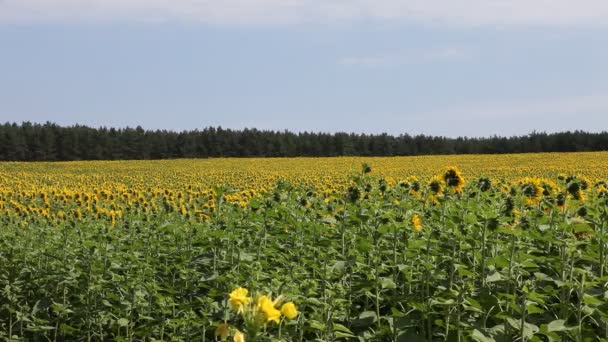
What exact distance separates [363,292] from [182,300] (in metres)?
2.14

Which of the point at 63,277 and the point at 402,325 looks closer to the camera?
the point at 402,325

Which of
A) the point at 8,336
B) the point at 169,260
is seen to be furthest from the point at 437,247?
the point at 8,336

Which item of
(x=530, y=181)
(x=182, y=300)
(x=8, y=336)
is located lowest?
(x=8, y=336)

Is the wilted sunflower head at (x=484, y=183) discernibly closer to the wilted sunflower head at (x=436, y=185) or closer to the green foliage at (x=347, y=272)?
the green foliage at (x=347, y=272)

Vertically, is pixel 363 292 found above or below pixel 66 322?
above

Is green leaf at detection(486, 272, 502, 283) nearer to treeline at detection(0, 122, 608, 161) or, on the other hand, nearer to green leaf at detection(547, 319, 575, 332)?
green leaf at detection(547, 319, 575, 332)

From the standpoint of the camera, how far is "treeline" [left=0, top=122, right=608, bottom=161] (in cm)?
7438

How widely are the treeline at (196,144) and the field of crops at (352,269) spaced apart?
6683cm

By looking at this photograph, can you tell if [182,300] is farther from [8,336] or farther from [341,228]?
[8,336]

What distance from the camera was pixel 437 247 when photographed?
6.06 m

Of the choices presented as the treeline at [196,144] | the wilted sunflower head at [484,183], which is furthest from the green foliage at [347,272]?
the treeline at [196,144]

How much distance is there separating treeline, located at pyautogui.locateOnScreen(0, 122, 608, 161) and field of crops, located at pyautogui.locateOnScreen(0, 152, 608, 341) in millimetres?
66832

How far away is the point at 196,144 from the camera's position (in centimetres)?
7781

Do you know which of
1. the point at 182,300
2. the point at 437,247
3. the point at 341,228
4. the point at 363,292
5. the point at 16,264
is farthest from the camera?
the point at 16,264
